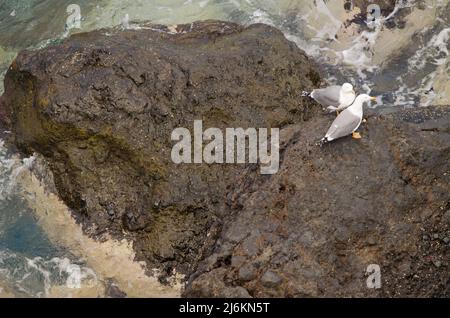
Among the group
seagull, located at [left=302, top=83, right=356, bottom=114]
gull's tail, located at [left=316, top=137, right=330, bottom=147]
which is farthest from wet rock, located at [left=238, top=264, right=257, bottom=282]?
seagull, located at [left=302, top=83, right=356, bottom=114]

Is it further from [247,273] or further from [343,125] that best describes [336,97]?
[247,273]

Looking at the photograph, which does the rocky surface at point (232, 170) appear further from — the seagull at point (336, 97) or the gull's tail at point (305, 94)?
the seagull at point (336, 97)

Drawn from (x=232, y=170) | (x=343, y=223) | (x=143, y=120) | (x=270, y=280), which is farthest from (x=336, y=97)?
(x=270, y=280)

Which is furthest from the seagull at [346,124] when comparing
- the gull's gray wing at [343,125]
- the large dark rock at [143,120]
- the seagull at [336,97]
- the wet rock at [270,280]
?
the wet rock at [270,280]

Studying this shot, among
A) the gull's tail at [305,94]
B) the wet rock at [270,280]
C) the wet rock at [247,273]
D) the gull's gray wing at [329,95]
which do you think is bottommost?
the wet rock at [270,280]

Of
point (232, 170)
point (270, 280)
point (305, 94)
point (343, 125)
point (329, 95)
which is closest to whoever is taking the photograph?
point (270, 280)

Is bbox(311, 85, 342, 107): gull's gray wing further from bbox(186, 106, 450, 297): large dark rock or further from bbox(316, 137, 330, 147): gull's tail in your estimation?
bbox(316, 137, 330, 147): gull's tail
